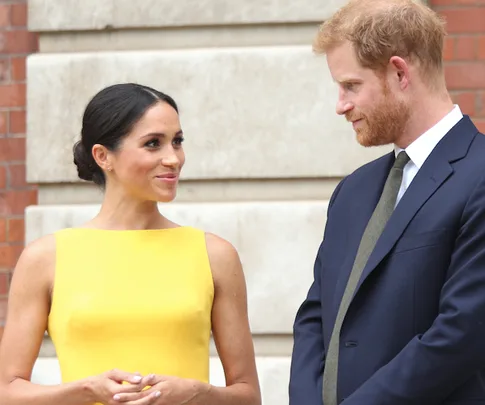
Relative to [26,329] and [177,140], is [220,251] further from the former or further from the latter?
[26,329]

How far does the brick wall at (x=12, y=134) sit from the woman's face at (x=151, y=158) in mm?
1586

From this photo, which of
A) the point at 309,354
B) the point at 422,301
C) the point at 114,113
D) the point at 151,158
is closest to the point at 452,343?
the point at 422,301

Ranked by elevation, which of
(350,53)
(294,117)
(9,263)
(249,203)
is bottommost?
(9,263)

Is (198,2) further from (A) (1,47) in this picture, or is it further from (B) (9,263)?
(B) (9,263)

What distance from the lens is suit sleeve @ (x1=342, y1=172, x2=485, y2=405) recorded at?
2.58m

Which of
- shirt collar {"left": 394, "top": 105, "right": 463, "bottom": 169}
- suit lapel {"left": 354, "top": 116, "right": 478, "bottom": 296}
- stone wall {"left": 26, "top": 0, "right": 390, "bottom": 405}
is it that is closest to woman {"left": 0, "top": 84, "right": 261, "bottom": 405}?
suit lapel {"left": 354, "top": 116, "right": 478, "bottom": 296}

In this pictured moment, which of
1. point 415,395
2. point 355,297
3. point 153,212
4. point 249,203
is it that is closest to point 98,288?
point 153,212

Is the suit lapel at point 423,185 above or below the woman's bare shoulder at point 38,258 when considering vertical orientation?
above

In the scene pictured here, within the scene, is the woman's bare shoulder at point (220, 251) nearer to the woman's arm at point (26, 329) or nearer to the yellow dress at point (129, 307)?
the yellow dress at point (129, 307)

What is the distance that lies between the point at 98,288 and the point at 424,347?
41.8 inches

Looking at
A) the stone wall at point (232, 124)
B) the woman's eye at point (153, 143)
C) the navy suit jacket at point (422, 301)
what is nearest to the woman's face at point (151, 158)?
the woman's eye at point (153, 143)

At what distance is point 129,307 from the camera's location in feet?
10.6

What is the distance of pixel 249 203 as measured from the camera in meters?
4.55

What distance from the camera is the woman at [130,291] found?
3199 mm
